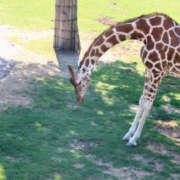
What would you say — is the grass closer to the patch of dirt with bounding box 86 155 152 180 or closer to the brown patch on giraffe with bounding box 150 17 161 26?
the patch of dirt with bounding box 86 155 152 180

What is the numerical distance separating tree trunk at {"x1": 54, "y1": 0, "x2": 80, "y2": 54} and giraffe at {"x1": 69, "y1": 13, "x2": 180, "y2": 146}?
17.4 ft

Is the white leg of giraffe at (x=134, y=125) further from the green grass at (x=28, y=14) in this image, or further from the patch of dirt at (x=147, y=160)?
the green grass at (x=28, y=14)

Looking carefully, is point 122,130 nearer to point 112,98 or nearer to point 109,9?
point 112,98

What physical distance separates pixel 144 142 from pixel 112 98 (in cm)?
209

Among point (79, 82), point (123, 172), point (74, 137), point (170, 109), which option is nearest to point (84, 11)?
point (170, 109)

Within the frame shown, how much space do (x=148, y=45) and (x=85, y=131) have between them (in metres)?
2.02

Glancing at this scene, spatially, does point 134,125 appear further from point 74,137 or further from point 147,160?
point 74,137

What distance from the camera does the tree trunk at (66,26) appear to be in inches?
450

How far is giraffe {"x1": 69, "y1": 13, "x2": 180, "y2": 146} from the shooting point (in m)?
6.20

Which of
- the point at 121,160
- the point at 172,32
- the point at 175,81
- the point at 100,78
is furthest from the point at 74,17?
the point at 121,160

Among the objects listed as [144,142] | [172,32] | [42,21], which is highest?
[172,32]

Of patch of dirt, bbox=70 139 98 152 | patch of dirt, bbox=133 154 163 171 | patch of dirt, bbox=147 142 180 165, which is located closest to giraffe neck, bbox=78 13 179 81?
patch of dirt, bbox=70 139 98 152

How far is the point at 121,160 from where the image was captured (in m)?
6.13

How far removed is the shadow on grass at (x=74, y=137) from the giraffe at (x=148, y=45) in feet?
3.06
